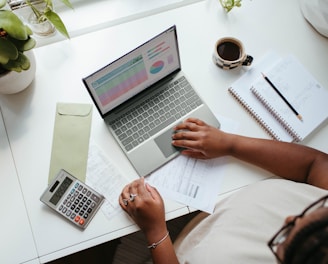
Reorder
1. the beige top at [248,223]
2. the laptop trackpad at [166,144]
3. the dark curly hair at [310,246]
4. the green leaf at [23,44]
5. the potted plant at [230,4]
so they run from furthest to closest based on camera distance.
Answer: the potted plant at [230,4], the laptop trackpad at [166,144], the green leaf at [23,44], the beige top at [248,223], the dark curly hair at [310,246]

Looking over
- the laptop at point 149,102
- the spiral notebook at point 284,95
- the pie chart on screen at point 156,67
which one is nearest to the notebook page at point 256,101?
the spiral notebook at point 284,95

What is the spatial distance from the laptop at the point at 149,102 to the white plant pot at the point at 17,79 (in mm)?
209

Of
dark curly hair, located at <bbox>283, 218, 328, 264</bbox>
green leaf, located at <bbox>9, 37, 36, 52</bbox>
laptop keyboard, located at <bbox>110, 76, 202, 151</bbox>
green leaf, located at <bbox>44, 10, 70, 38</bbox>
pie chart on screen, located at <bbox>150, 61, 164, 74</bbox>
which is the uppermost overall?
green leaf, located at <bbox>44, 10, 70, 38</bbox>

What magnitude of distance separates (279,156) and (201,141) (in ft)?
0.68

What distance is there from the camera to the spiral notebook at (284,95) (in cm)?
100

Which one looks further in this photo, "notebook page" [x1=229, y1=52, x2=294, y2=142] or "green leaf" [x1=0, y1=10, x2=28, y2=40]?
"notebook page" [x1=229, y1=52, x2=294, y2=142]

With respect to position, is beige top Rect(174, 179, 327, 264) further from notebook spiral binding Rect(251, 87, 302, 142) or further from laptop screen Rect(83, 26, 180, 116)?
laptop screen Rect(83, 26, 180, 116)

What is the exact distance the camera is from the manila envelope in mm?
925

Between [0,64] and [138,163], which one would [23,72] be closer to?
[0,64]

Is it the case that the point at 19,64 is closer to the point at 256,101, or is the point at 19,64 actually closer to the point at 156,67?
the point at 156,67

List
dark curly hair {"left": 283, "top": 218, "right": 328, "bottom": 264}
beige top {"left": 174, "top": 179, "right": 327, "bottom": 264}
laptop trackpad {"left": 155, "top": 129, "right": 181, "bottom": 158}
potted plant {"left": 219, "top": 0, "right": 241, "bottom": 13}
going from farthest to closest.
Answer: potted plant {"left": 219, "top": 0, "right": 241, "bottom": 13} < laptop trackpad {"left": 155, "top": 129, "right": 181, "bottom": 158} < beige top {"left": 174, "top": 179, "right": 327, "bottom": 264} < dark curly hair {"left": 283, "top": 218, "right": 328, "bottom": 264}

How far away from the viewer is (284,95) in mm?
1022

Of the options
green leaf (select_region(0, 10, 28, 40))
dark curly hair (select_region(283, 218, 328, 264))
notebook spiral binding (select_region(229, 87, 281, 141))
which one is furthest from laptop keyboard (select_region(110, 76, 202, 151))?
dark curly hair (select_region(283, 218, 328, 264))

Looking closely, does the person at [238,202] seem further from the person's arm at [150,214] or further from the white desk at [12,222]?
the white desk at [12,222]
